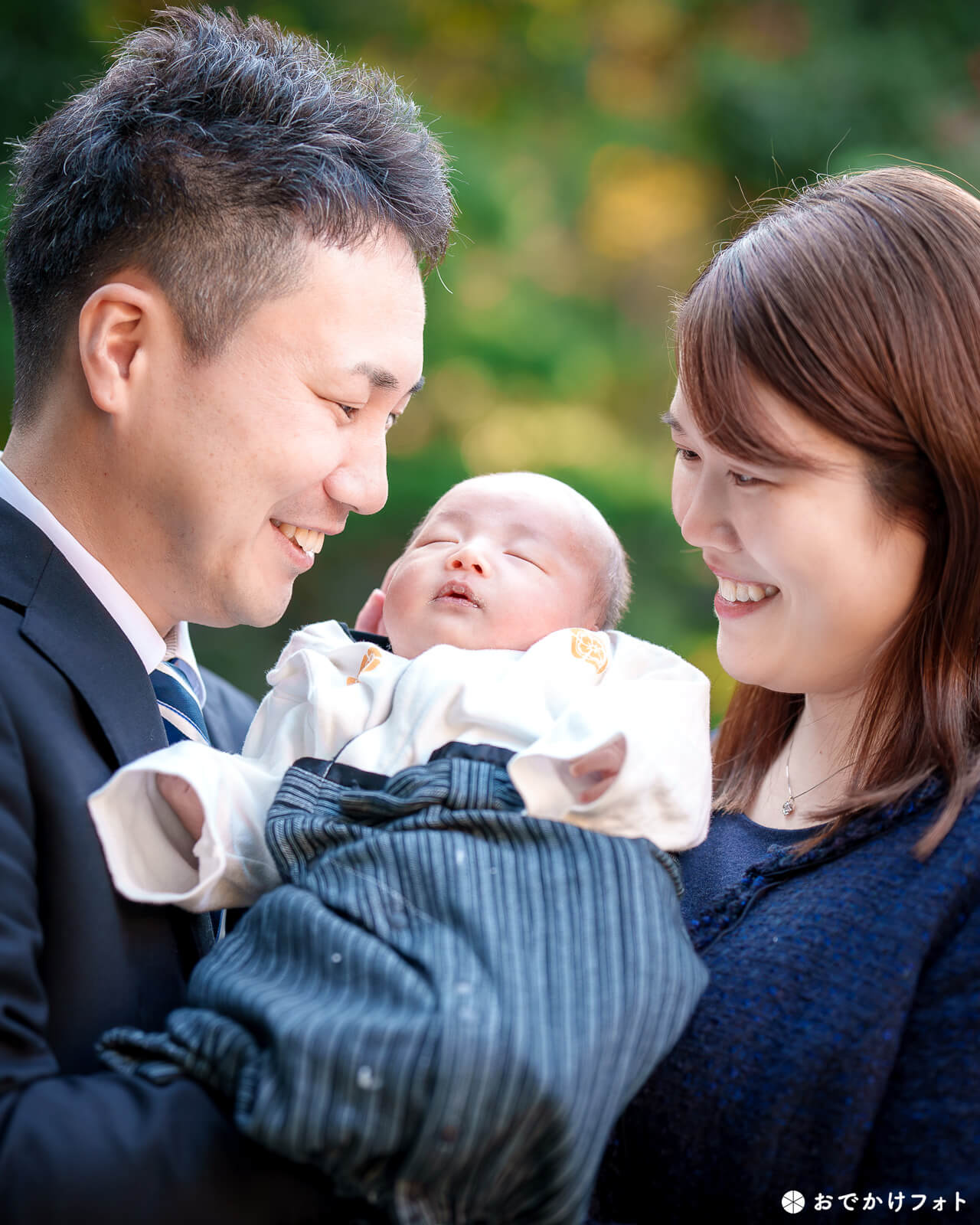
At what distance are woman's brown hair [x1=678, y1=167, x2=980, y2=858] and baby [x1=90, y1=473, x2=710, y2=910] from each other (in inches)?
12.8

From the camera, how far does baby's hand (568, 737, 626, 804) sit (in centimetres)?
141

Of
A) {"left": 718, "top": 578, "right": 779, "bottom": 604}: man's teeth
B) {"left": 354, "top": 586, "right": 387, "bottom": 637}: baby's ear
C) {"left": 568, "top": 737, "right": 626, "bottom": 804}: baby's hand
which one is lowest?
{"left": 568, "top": 737, "right": 626, "bottom": 804}: baby's hand

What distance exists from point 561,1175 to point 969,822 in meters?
0.71

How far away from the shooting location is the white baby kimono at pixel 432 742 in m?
1.40

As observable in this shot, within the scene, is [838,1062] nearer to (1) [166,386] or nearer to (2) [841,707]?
(2) [841,707]

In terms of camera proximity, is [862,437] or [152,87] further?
[152,87]

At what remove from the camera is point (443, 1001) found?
1.15 metres

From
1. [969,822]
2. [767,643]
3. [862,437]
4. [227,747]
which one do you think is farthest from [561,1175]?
[227,747]

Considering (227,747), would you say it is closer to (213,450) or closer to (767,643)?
(213,450)

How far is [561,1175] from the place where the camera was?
114cm

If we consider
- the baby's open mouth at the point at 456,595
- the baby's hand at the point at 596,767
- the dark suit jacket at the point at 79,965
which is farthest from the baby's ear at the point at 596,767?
the dark suit jacket at the point at 79,965

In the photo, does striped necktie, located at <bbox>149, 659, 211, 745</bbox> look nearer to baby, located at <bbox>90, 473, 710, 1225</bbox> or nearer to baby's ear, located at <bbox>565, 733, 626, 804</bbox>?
baby, located at <bbox>90, 473, 710, 1225</bbox>

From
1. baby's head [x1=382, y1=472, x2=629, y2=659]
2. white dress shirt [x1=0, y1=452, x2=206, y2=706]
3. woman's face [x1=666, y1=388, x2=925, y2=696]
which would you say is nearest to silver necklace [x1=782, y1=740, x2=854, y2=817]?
woman's face [x1=666, y1=388, x2=925, y2=696]

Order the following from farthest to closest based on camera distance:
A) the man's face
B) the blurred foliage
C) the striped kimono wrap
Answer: the blurred foliage
the man's face
the striped kimono wrap
